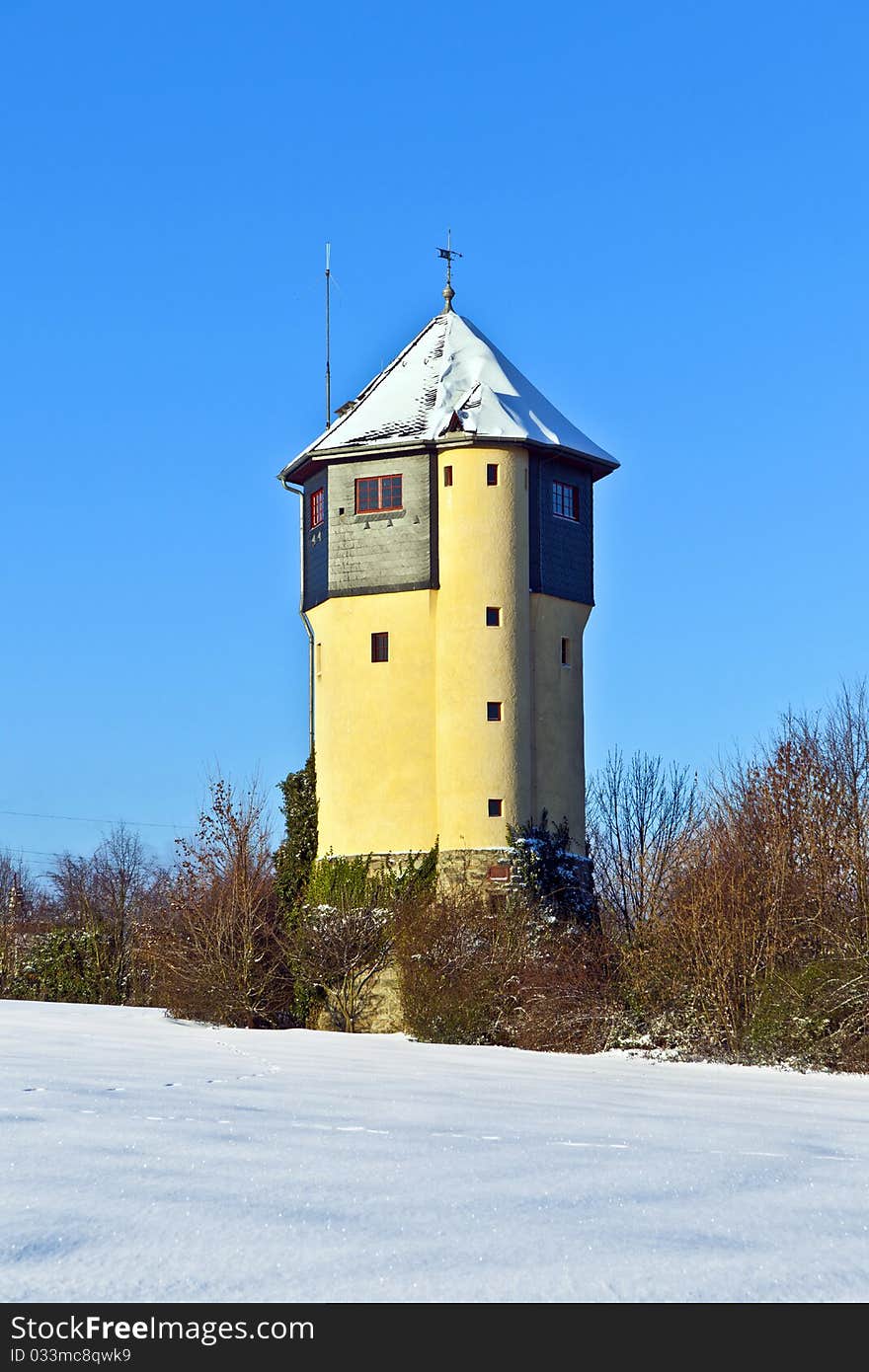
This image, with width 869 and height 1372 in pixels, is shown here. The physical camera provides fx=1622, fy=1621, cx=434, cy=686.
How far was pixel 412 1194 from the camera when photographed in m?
8.37

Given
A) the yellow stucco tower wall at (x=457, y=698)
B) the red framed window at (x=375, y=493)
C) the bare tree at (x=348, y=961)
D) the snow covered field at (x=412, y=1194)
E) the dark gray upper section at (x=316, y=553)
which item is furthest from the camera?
the dark gray upper section at (x=316, y=553)

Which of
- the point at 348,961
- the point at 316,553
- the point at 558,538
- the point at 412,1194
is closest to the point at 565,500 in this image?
the point at 558,538

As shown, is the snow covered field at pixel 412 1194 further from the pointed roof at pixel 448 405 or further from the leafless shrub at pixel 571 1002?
the pointed roof at pixel 448 405

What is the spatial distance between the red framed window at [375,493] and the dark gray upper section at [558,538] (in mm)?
3434

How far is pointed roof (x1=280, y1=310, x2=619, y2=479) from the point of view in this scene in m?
40.7

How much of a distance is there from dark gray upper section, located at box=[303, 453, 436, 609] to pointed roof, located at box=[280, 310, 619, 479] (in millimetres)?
604

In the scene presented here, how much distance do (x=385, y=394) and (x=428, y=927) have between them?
1561cm

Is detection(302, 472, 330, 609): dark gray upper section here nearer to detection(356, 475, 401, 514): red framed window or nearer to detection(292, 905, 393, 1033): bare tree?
detection(356, 475, 401, 514): red framed window

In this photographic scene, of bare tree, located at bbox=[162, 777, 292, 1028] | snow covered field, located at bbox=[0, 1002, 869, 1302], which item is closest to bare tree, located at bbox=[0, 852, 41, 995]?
bare tree, located at bbox=[162, 777, 292, 1028]

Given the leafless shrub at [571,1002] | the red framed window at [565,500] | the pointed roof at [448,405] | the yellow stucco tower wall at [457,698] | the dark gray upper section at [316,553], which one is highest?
the pointed roof at [448,405]

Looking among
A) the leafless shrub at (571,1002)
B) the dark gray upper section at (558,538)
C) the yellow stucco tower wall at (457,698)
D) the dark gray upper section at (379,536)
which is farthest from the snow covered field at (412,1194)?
the dark gray upper section at (558,538)

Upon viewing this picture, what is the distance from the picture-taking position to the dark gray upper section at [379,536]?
132 feet
